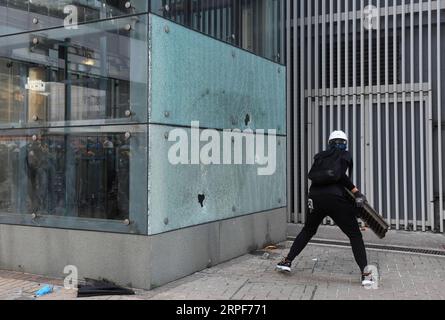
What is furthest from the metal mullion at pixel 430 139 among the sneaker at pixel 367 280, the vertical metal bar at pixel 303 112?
the sneaker at pixel 367 280

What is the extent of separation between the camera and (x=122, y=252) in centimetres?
545

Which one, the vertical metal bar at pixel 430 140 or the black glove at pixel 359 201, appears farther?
the vertical metal bar at pixel 430 140

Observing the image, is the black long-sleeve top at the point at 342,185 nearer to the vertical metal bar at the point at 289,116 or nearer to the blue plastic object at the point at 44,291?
the blue plastic object at the point at 44,291

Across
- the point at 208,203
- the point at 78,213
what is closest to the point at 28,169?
the point at 78,213

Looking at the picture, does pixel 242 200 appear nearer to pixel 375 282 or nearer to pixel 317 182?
pixel 317 182

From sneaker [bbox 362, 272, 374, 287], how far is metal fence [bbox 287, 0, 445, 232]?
11.8ft

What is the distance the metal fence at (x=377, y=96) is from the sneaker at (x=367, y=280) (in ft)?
11.8

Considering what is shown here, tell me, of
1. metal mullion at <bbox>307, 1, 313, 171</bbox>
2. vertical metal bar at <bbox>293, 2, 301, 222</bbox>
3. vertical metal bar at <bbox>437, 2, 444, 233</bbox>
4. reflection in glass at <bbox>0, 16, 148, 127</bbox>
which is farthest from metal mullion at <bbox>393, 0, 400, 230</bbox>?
reflection in glass at <bbox>0, 16, 148, 127</bbox>

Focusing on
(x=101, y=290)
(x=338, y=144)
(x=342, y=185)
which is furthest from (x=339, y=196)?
(x=101, y=290)

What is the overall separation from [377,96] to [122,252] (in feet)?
18.5

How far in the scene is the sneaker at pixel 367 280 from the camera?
5.53 m

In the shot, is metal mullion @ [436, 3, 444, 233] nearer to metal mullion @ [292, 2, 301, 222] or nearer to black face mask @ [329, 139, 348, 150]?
metal mullion @ [292, 2, 301, 222]

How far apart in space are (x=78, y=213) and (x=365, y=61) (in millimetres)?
5895
